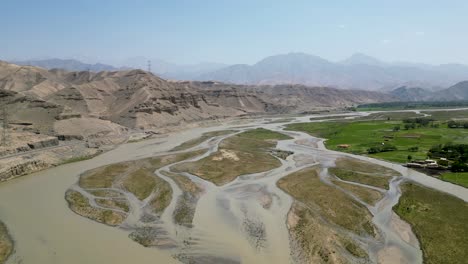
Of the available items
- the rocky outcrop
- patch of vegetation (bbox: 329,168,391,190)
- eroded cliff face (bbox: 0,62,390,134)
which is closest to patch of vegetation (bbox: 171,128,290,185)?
patch of vegetation (bbox: 329,168,391,190)

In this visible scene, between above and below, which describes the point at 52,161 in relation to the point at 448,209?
below

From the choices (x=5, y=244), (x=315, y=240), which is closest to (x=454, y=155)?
(x=315, y=240)

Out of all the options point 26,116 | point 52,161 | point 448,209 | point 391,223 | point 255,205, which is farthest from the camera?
point 26,116

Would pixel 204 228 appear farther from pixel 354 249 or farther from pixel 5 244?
pixel 5 244

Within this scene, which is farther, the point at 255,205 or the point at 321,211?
the point at 255,205

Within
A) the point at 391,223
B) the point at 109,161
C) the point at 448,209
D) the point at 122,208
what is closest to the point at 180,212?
the point at 122,208

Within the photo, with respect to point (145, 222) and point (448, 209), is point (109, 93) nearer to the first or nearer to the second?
point (145, 222)

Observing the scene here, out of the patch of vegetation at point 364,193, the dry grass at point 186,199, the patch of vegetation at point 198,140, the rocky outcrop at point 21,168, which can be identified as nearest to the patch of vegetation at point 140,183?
the dry grass at point 186,199
